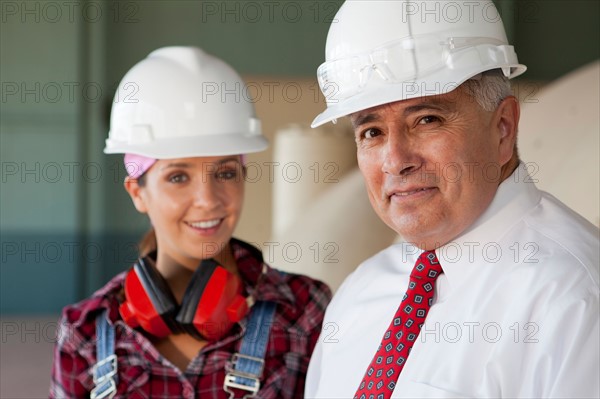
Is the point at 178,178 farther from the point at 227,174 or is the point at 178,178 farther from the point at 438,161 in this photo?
the point at 438,161

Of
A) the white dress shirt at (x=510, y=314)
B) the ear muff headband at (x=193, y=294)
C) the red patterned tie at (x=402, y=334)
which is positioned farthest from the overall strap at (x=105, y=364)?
the red patterned tie at (x=402, y=334)

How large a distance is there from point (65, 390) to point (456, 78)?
6.49 feet

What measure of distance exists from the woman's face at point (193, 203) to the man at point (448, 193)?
34.5 inches

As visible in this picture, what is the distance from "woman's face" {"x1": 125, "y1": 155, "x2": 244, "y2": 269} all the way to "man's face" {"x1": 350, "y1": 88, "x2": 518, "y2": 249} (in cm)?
102

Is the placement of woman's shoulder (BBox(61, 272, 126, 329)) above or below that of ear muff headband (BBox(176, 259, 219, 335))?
below

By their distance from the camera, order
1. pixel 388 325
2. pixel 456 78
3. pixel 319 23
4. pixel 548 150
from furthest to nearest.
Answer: pixel 319 23, pixel 548 150, pixel 388 325, pixel 456 78

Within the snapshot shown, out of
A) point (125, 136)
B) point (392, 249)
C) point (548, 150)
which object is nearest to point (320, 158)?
point (548, 150)

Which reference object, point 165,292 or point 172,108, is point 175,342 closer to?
point 165,292

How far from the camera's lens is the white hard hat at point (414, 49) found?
96.7 inches

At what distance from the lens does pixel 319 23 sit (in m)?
12.5

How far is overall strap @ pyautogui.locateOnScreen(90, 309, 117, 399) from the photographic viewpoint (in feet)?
10.7

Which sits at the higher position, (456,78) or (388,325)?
(456,78)

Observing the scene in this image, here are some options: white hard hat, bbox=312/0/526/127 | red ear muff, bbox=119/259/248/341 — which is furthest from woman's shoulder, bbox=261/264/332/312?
white hard hat, bbox=312/0/526/127

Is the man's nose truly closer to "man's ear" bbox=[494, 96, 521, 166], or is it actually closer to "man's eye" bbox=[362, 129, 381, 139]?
"man's eye" bbox=[362, 129, 381, 139]
